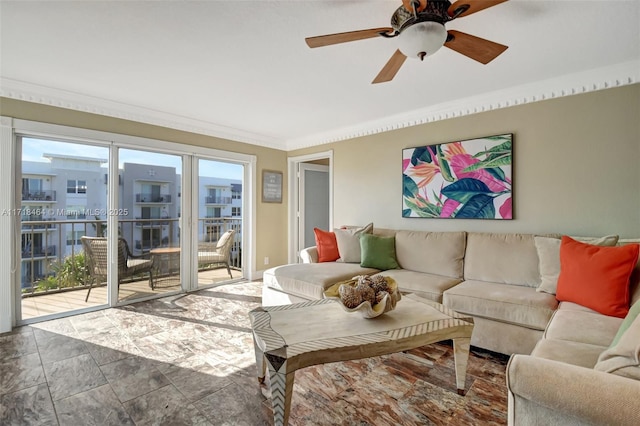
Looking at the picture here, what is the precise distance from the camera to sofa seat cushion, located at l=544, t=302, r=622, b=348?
1.61 meters

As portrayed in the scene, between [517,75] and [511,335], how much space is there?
2194 millimetres

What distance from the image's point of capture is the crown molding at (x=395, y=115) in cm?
259

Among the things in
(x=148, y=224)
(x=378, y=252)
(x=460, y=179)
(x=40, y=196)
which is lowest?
(x=378, y=252)

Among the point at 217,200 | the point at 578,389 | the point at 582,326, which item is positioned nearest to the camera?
the point at 578,389

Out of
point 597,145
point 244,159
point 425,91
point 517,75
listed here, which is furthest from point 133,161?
point 597,145

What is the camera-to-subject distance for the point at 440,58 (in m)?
2.40

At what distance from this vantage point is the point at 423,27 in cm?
158

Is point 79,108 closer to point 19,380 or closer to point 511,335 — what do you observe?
point 19,380

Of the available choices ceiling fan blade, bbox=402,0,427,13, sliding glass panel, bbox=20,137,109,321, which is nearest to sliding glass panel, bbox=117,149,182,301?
sliding glass panel, bbox=20,137,109,321

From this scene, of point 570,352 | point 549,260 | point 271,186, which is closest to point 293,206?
point 271,186

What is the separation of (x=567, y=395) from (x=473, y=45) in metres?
1.75

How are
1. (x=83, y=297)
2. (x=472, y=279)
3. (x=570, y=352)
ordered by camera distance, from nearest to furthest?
(x=570, y=352) → (x=472, y=279) → (x=83, y=297)

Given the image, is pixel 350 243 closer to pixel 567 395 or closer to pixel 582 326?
pixel 582 326

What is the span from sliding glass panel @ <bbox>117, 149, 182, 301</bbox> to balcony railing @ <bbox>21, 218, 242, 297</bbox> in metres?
0.01
